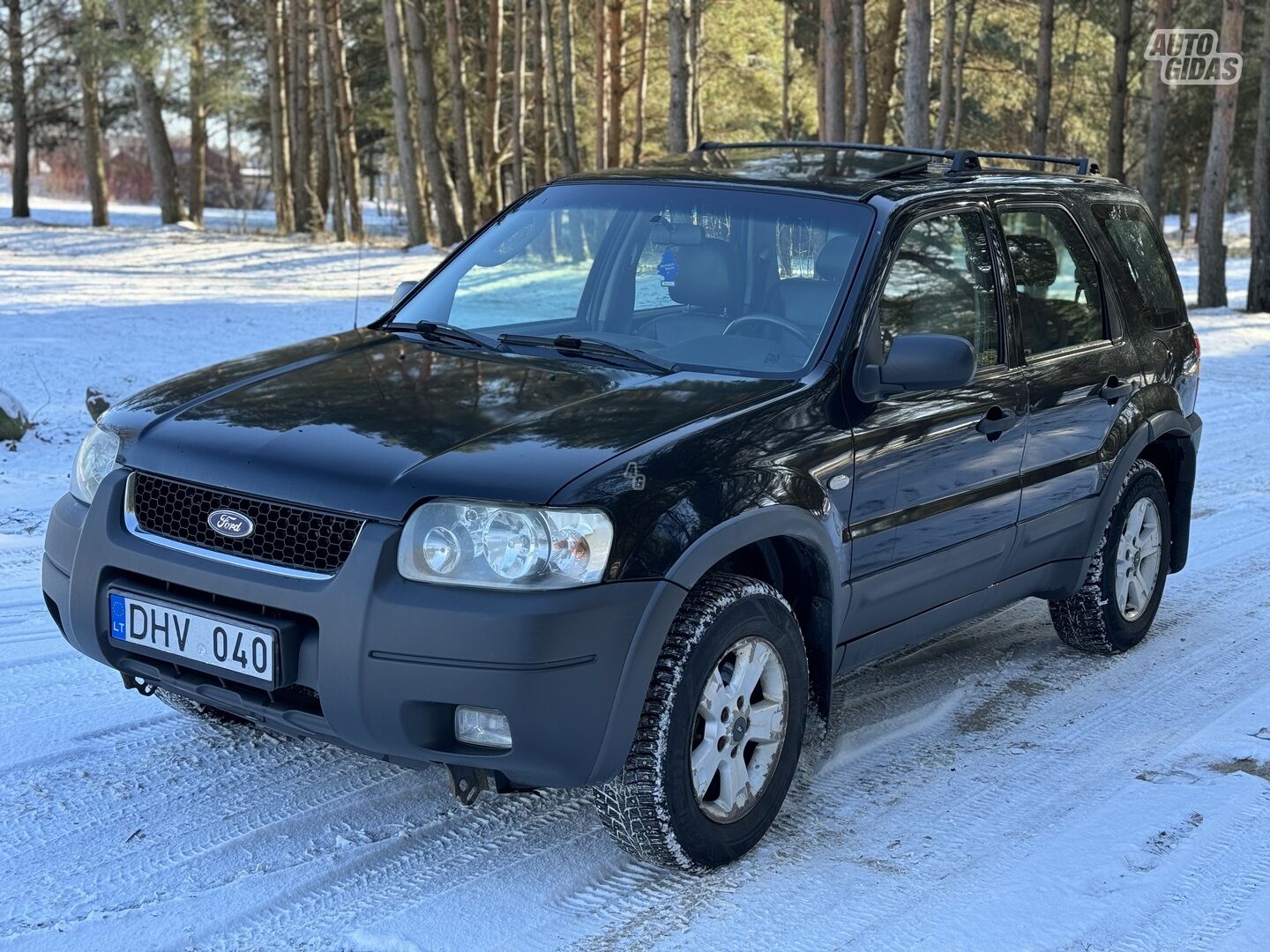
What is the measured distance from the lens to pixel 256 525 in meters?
3.38

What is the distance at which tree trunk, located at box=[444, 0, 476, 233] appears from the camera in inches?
1037

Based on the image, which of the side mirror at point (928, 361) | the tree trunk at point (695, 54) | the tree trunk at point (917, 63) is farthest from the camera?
the tree trunk at point (695, 54)

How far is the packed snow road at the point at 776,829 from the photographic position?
336 cm

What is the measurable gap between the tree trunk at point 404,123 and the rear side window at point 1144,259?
20032 mm

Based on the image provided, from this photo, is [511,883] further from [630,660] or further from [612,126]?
[612,126]

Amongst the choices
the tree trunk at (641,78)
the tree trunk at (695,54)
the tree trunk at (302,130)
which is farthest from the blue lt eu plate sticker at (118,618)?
the tree trunk at (302,130)

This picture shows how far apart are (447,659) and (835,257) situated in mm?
1846

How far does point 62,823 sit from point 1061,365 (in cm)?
349

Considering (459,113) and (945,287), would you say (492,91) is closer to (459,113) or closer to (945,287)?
(459,113)

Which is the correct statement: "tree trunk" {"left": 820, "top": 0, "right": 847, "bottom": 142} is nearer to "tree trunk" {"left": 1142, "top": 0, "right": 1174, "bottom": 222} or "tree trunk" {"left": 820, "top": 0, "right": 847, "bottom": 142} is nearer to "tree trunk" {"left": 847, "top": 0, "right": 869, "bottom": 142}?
"tree trunk" {"left": 847, "top": 0, "right": 869, "bottom": 142}

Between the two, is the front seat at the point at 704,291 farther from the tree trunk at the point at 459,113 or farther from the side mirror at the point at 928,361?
the tree trunk at the point at 459,113

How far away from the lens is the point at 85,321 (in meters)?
14.2

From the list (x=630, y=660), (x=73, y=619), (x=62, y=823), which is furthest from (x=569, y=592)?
(x=62, y=823)

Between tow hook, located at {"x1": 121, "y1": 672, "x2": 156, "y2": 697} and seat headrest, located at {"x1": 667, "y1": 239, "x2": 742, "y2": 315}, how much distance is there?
6.33 ft
